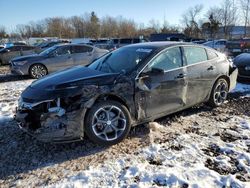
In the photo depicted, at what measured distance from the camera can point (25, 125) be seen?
4.21 metres

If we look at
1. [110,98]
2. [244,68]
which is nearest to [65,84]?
[110,98]

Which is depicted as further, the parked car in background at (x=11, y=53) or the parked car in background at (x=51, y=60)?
the parked car in background at (x=11, y=53)

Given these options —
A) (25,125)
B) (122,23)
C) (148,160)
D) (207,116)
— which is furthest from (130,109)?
(122,23)

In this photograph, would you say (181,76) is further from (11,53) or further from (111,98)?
(11,53)

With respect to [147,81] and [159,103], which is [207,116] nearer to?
[159,103]

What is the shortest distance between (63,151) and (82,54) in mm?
8885

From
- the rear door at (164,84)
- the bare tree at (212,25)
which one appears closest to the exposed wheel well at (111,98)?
the rear door at (164,84)

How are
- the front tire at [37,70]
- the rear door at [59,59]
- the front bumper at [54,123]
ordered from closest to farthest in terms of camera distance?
the front bumper at [54,123]
the front tire at [37,70]
the rear door at [59,59]

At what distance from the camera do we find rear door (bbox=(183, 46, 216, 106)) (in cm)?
549

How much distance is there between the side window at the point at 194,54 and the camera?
5550 mm

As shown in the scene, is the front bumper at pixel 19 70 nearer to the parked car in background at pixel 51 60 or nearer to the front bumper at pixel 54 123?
the parked car in background at pixel 51 60

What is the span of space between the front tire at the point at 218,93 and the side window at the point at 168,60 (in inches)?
53.5

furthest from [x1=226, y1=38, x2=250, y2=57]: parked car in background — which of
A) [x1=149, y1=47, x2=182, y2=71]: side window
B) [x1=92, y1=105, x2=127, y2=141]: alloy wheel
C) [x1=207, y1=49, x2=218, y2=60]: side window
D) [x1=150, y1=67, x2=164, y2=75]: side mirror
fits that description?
[x1=92, y1=105, x2=127, y2=141]: alloy wheel

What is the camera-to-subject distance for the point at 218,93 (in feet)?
20.9
